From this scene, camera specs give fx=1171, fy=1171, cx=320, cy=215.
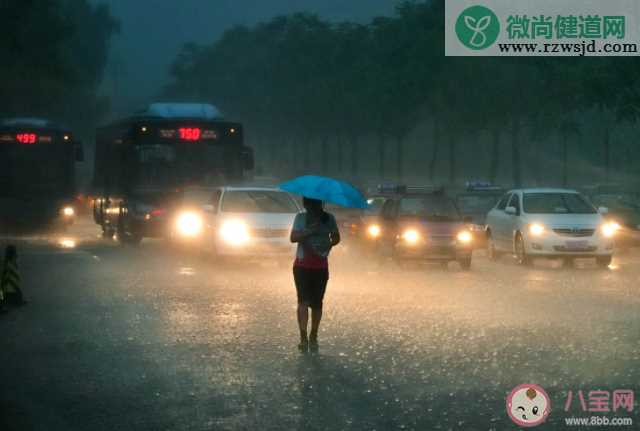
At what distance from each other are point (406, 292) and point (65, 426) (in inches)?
433

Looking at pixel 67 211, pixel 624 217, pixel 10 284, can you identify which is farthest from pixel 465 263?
pixel 67 211

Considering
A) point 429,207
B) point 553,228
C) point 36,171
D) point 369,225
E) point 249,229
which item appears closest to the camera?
point 249,229

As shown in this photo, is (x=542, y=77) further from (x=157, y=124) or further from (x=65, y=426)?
(x=65, y=426)

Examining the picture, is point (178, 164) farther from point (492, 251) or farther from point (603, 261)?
point (603, 261)

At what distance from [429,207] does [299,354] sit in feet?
46.5

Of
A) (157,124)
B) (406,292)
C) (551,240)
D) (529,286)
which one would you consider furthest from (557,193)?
(157,124)

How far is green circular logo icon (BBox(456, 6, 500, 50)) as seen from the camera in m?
45.9

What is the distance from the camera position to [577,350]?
12.1 m

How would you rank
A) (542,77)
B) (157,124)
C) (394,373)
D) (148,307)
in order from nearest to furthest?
1. (394,373)
2. (148,307)
3. (157,124)
4. (542,77)

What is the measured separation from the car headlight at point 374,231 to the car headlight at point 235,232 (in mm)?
3325

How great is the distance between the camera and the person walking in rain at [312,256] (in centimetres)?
1188

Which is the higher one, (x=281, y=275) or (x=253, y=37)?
(x=253, y=37)

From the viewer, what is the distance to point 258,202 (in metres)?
25.6

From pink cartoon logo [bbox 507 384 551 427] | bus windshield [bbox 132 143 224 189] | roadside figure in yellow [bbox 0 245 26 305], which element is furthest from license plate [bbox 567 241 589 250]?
pink cartoon logo [bbox 507 384 551 427]
